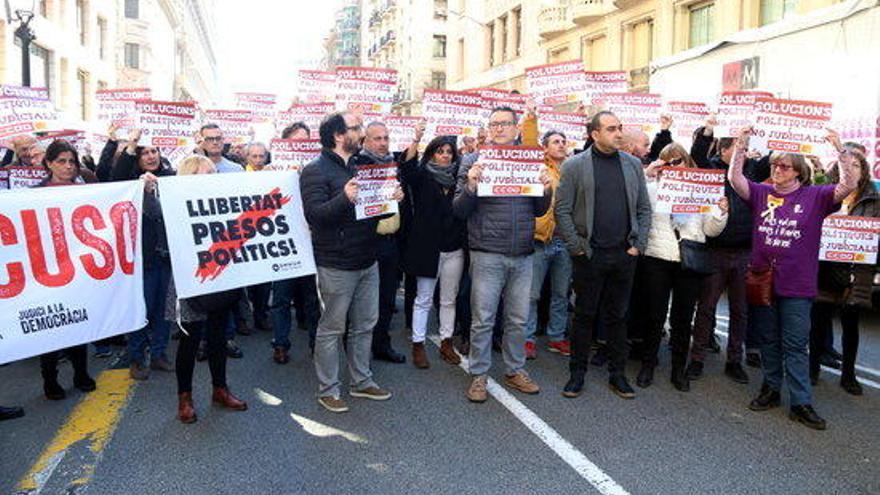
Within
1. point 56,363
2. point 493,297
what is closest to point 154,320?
point 56,363

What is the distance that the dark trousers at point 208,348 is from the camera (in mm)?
4996

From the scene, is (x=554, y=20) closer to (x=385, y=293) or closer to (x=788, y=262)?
(x=385, y=293)

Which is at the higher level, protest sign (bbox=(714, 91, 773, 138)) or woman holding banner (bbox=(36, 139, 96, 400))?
protest sign (bbox=(714, 91, 773, 138))

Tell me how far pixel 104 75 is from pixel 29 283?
37.5 m

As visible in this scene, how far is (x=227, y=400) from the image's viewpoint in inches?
205

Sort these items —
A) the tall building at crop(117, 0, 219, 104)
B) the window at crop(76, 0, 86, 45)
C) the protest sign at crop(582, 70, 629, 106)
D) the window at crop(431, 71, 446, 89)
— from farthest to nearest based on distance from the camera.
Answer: the window at crop(431, 71, 446, 89) → the tall building at crop(117, 0, 219, 104) → the window at crop(76, 0, 86, 45) → the protest sign at crop(582, 70, 629, 106)

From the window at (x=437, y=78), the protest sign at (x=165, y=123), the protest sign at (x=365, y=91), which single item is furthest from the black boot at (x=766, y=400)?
the window at (x=437, y=78)

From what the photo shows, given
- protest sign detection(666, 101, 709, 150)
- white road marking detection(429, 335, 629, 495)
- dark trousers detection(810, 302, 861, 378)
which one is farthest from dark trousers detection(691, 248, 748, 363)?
protest sign detection(666, 101, 709, 150)

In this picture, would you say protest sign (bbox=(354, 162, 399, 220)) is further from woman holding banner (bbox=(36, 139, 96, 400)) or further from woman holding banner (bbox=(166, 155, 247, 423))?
woman holding banner (bbox=(36, 139, 96, 400))

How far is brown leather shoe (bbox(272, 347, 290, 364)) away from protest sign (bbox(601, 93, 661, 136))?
192 inches

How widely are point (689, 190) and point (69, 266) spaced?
447cm

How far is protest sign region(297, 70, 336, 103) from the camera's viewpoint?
10773mm

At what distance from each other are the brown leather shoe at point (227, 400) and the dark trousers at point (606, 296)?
251 cm

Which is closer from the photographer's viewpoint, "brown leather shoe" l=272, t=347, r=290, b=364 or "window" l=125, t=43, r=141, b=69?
"brown leather shoe" l=272, t=347, r=290, b=364
